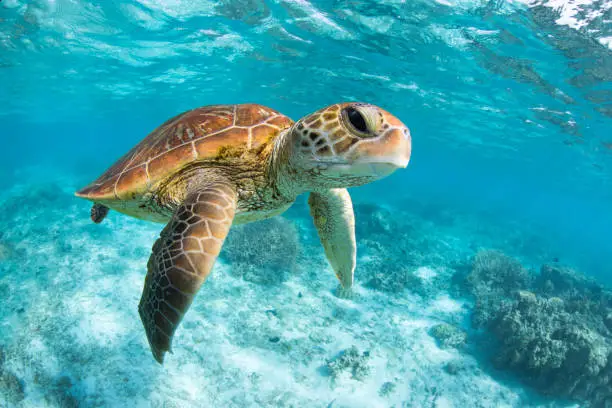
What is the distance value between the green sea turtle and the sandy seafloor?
249 centimetres

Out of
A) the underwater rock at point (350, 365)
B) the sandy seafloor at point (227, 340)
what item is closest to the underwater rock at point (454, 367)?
the sandy seafloor at point (227, 340)

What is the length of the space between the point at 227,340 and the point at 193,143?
417 centimetres

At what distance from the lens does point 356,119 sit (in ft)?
5.67

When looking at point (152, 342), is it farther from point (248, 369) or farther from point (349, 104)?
point (248, 369)

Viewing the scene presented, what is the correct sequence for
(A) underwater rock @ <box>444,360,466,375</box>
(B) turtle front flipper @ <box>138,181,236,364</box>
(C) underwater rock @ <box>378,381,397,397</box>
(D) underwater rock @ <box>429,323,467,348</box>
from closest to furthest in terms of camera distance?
(B) turtle front flipper @ <box>138,181,236,364</box> → (C) underwater rock @ <box>378,381,397,397</box> → (A) underwater rock @ <box>444,360,466,375</box> → (D) underwater rock @ <box>429,323,467,348</box>

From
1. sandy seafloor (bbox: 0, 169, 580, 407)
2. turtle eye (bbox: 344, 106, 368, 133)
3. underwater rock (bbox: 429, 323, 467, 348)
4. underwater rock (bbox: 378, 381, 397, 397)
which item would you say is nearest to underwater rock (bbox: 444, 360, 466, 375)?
sandy seafloor (bbox: 0, 169, 580, 407)

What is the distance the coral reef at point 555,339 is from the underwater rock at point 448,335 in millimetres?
642

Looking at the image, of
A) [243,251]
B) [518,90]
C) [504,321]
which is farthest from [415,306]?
[518,90]

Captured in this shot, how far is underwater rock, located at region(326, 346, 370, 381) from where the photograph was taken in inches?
212

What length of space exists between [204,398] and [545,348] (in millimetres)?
5792

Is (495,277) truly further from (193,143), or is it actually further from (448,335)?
(193,143)

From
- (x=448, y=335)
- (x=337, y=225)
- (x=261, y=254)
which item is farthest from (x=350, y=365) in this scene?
(x=261, y=254)

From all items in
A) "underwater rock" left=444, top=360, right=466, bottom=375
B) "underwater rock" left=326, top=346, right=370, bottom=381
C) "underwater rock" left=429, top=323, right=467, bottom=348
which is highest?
"underwater rock" left=326, top=346, right=370, bottom=381

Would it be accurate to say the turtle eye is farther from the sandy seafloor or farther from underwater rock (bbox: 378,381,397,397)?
underwater rock (bbox: 378,381,397,397)
